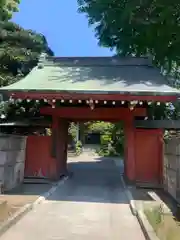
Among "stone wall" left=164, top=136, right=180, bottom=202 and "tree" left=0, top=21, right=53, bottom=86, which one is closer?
"stone wall" left=164, top=136, right=180, bottom=202

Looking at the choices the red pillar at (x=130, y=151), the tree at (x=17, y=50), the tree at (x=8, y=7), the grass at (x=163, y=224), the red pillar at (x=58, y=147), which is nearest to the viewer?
the grass at (x=163, y=224)

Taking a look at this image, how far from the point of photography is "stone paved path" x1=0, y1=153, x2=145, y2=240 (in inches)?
256

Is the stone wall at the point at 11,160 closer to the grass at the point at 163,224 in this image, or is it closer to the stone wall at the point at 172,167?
the grass at the point at 163,224

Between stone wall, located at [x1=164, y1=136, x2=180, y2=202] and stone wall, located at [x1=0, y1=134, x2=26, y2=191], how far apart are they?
5.42 meters

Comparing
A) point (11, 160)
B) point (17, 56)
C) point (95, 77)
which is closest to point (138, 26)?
point (95, 77)

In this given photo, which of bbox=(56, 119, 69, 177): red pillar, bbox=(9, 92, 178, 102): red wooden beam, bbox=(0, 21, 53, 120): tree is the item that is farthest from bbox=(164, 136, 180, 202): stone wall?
bbox=(0, 21, 53, 120): tree

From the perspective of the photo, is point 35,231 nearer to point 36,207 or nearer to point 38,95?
point 36,207

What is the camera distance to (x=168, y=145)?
12.1 metres

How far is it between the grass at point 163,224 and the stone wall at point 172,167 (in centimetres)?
167

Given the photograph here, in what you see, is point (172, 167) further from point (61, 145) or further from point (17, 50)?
point (17, 50)

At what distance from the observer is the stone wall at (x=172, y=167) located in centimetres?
999

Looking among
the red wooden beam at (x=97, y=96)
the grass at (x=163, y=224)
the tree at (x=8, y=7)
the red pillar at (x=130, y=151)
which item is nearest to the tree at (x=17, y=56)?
the red wooden beam at (x=97, y=96)

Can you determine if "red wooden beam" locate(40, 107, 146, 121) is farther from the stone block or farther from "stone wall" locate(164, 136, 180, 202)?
the stone block

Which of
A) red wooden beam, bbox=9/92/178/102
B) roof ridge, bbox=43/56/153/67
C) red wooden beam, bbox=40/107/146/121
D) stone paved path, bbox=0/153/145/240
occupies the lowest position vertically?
stone paved path, bbox=0/153/145/240
